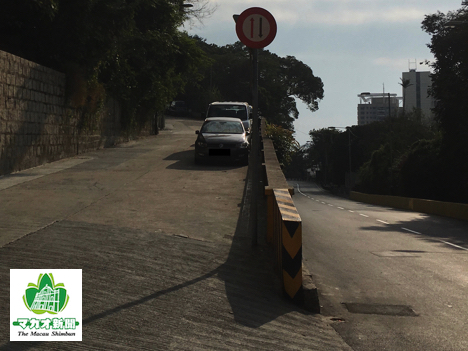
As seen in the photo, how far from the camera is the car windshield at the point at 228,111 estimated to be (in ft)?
76.6

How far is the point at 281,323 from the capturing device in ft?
17.1

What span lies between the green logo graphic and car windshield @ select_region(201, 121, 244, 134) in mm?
13852

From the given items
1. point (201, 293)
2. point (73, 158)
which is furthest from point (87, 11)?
point (201, 293)

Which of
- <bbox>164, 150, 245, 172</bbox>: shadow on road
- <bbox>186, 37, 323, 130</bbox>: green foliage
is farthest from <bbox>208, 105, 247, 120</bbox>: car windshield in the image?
<bbox>186, 37, 323, 130</bbox>: green foliage

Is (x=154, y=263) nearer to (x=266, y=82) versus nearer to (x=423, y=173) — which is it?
(x=423, y=173)

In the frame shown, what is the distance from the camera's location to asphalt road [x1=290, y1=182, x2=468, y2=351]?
532 centimetres

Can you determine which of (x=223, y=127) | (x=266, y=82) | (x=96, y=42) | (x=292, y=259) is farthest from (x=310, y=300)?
(x=266, y=82)

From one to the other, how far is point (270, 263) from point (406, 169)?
35142 millimetres

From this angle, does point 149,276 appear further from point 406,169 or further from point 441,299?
point 406,169

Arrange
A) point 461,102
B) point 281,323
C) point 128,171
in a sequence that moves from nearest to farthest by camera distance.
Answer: point 281,323, point 128,171, point 461,102

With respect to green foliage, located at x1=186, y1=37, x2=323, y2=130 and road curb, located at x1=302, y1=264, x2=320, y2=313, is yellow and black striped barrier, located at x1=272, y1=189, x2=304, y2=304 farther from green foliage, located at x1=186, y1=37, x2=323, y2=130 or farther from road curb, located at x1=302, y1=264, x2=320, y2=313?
green foliage, located at x1=186, y1=37, x2=323, y2=130

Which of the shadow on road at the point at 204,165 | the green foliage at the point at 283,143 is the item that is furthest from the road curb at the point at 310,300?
the green foliage at the point at 283,143

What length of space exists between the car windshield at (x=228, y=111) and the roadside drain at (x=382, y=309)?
17.2m

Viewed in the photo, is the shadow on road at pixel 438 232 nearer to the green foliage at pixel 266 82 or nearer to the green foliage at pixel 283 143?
the green foliage at pixel 283 143
